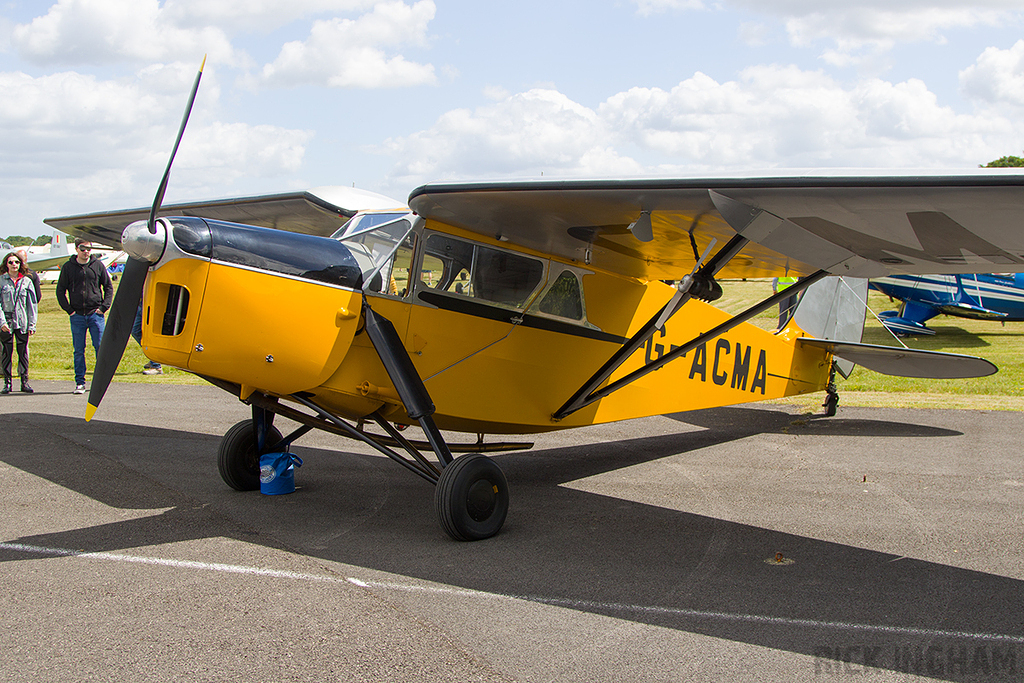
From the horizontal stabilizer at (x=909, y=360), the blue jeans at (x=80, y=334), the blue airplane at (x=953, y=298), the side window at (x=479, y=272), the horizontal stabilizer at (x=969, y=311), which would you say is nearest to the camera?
the side window at (x=479, y=272)

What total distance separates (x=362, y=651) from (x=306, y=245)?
2676 millimetres

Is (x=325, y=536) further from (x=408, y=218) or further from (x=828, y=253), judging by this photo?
(x=828, y=253)

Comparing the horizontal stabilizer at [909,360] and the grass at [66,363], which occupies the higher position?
the horizontal stabilizer at [909,360]

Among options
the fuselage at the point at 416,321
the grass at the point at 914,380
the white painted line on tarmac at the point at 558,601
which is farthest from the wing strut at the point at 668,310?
the grass at the point at 914,380

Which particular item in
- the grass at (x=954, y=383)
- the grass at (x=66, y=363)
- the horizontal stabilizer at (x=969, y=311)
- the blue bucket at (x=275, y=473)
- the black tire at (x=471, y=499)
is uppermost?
the horizontal stabilizer at (x=969, y=311)

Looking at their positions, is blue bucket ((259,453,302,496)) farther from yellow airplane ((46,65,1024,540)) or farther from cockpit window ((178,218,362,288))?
cockpit window ((178,218,362,288))

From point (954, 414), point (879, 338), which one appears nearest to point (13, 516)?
point (954, 414)

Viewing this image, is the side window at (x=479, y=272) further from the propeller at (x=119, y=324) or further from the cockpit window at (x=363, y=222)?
the propeller at (x=119, y=324)

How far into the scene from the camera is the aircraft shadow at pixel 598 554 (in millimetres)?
3621

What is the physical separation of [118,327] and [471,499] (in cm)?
279

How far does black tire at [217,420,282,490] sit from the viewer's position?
6078 mm

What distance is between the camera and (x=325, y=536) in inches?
197

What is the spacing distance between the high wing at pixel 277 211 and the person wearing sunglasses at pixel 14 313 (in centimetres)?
221

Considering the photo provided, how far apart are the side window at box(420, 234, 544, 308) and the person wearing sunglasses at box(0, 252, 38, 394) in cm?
896
